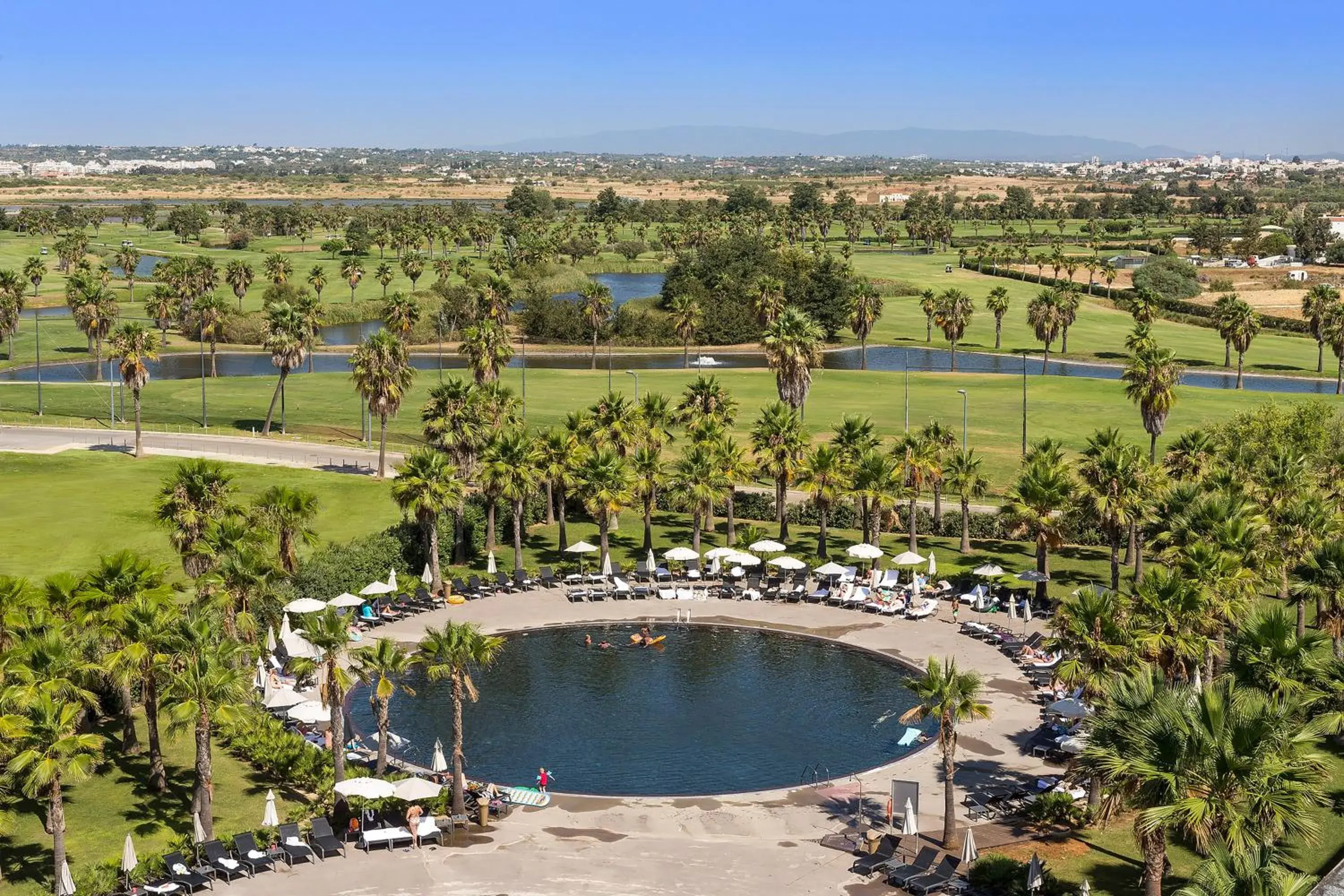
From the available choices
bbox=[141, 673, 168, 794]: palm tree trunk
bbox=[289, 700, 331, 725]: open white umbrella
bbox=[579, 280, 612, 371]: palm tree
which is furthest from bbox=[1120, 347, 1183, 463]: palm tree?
bbox=[579, 280, 612, 371]: palm tree

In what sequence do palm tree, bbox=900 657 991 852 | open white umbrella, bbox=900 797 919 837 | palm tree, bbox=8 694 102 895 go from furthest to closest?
1. open white umbrella, bbox=900 797 919 837
2. palm tree, bbox=900 657 991 852
3. palm tree, bbox=8 694 102 895

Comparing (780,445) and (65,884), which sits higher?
(780,445)

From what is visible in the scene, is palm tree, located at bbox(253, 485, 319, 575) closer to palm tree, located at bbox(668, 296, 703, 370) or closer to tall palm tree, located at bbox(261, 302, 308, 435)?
tall palm tree, located at bbox(261, 302, 308, 435)

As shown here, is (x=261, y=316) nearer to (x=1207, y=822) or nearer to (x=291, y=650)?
(x=291, y=650)

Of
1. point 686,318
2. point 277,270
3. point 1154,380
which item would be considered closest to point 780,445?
point 1154,380

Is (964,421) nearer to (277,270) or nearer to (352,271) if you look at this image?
(352,271)

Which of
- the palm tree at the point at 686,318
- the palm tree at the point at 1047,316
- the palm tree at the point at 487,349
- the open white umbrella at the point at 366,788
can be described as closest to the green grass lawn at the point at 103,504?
the palm tree at the point at 487,349
